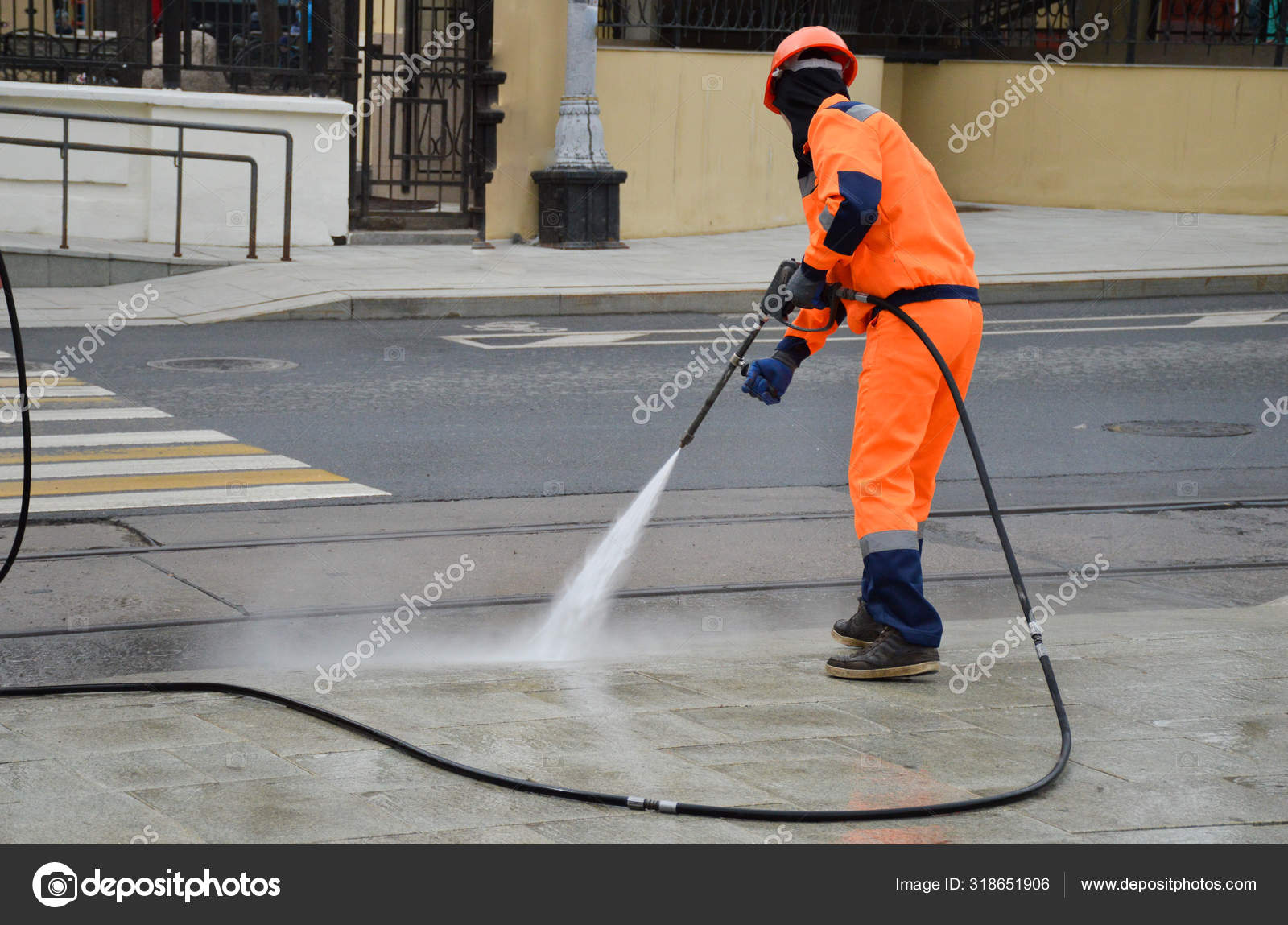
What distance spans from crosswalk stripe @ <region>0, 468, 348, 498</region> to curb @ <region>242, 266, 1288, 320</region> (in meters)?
5.59

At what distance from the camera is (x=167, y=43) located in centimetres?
1661

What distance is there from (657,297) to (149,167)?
5.29 m

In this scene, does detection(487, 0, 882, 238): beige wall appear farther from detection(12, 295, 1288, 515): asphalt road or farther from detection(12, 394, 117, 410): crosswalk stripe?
detection(12, 394, 117, 410): crosswalk stripe

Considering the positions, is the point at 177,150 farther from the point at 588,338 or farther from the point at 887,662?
the point at 887,662

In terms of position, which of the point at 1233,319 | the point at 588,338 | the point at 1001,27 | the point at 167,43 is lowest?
the point at 588,338

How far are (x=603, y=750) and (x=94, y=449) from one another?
16.3ft

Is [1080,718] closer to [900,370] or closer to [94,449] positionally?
[900,370]

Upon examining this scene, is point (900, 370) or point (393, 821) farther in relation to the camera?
point (900, 370)

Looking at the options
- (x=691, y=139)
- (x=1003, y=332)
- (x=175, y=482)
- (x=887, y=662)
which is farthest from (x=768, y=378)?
(x=691, y=139)

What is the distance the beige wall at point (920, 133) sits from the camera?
17953 mm
